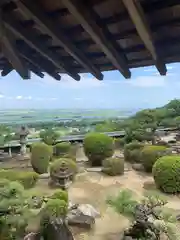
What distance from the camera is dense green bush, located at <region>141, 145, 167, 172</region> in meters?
4.56

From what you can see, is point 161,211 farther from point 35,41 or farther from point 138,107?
point 138,107

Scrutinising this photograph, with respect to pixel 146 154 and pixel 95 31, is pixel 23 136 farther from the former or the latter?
pixel 95 31

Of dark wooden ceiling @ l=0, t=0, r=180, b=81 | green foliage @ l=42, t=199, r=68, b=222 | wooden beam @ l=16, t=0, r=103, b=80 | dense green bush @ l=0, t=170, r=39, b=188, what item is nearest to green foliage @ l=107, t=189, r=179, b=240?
green foliage @ l=42, t=199, r=68, b=222

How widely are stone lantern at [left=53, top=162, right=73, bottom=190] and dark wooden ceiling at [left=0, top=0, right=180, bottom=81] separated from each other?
74.3 inches

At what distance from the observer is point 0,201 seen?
1762 mm

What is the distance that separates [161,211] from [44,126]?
12.5 feet

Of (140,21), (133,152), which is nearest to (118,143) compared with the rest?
(133,152)

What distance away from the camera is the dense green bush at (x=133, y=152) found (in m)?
5.16

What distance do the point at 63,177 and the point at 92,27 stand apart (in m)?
2.59

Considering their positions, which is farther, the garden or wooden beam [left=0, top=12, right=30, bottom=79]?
wooden beam [left=0, top=12, right=30, bottom=79]

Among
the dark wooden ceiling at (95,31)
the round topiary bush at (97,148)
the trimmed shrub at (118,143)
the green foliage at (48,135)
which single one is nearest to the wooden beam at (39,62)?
the dark wooden ceiling at (95,31)

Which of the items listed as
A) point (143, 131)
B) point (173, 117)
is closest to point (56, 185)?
point (143, 131)

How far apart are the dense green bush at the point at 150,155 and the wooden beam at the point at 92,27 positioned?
2.78 m

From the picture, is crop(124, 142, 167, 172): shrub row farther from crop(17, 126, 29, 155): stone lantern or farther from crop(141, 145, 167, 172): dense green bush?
crop(17, 126, 29, 155): stone lantern
